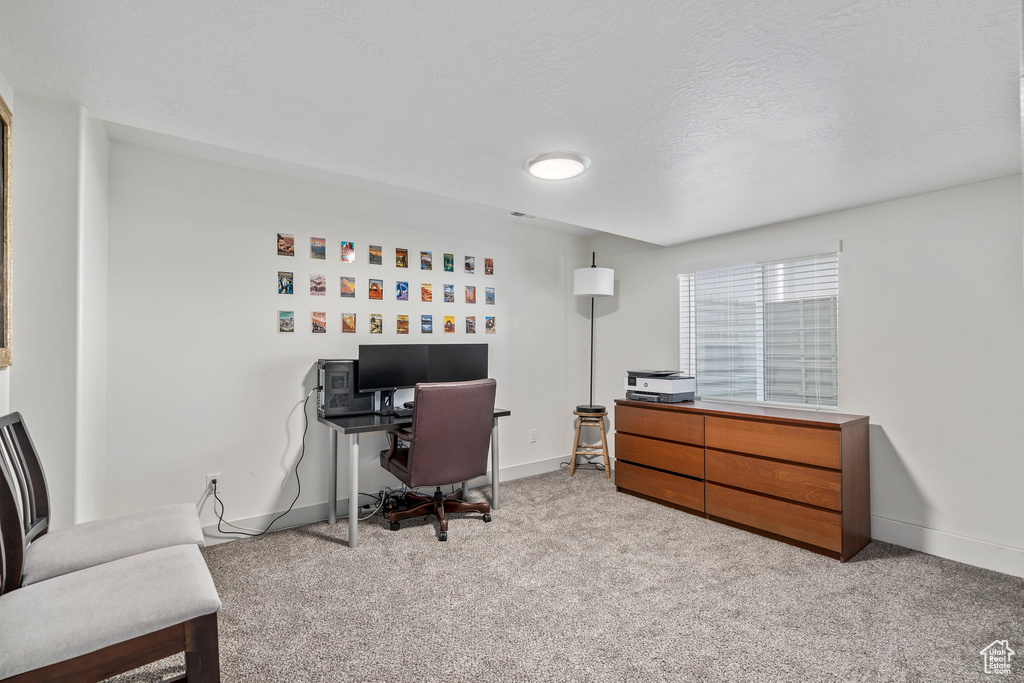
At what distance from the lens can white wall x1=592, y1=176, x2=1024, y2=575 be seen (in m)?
2.56

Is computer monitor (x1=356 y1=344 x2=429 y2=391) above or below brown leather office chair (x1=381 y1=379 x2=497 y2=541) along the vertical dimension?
above

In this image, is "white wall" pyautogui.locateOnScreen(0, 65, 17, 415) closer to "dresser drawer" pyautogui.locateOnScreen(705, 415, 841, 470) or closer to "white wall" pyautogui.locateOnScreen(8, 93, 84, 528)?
"white wall" pyautogui.locateOnScreen(8, 93, 84, 528)

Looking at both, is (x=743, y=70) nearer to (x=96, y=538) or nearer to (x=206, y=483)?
(x=96, y=538)

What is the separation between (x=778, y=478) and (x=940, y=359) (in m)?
1.13

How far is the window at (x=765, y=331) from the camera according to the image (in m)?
3.29

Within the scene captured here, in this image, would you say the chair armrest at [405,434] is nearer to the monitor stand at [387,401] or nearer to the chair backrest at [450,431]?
the chair backrest at [450,431]

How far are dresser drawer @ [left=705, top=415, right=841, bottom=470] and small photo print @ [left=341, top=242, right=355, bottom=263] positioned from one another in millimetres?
2751

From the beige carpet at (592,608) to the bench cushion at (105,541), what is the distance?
1.65 ft

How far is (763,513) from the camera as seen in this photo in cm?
301

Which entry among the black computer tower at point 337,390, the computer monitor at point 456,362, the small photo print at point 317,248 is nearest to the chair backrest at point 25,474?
the black computer tower at point 337,390

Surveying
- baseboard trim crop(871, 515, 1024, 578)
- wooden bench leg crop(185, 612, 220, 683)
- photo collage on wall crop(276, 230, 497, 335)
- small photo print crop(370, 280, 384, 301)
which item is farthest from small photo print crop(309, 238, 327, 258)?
baseboard trim crop(871, 515, 1024, 578)

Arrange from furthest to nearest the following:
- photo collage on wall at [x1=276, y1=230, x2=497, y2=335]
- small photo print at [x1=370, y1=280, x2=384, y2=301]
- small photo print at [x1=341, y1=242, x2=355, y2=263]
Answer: small photo print at [x1=370, y1=280, x2=384, y2=301] < small photo print at [x1=341, y1=242, x2=355, y2=263] < photo collage on wall at [x1=276, y1=230, x2=497, y2=335]

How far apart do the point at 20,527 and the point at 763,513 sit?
11.3ft

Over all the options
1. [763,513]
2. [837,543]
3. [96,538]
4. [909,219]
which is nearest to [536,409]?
[763,513]
